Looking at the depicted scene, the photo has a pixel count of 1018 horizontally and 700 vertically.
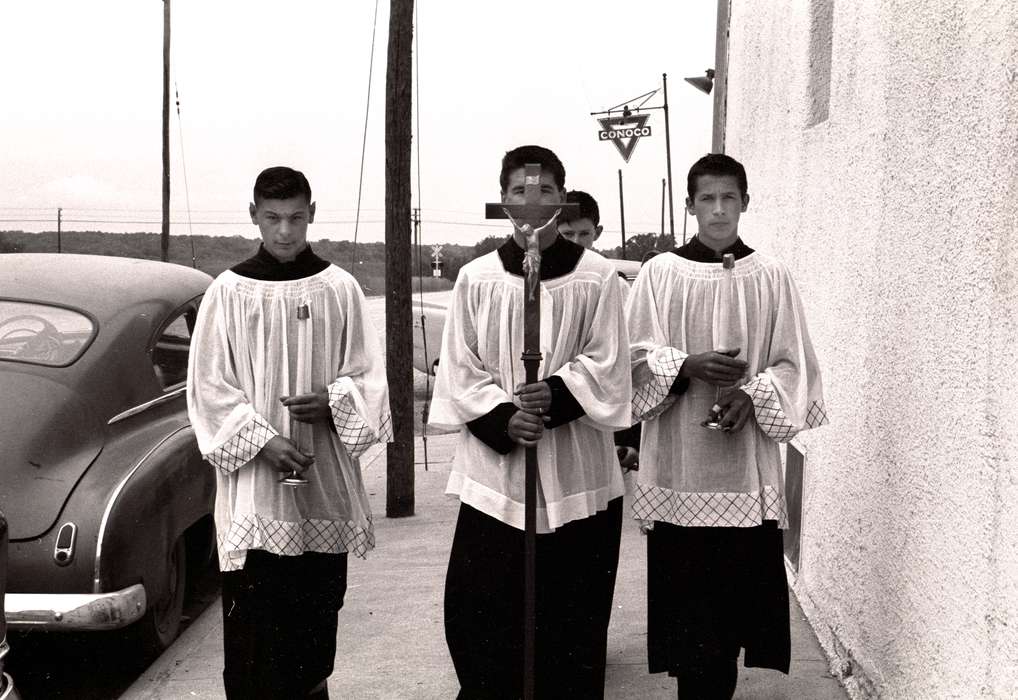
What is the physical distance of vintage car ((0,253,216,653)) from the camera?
4902 millimetres

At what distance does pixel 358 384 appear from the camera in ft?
13.7

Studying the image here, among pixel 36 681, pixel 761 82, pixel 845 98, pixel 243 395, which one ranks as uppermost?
pixel 761 82

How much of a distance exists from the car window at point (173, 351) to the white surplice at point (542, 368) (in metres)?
2.65

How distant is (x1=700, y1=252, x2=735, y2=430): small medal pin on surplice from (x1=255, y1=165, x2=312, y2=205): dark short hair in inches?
56.2

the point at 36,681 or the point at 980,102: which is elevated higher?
the point at 980,102

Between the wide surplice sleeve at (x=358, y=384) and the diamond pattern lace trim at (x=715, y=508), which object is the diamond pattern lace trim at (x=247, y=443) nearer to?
the wide surplice sleeve at (x=358, y=384)

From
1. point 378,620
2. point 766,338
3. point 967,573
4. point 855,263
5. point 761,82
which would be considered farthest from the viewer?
point 761,82

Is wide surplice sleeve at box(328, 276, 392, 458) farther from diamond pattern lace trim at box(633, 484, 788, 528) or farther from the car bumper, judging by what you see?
the car bumper

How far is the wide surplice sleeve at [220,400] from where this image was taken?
4.04 meters

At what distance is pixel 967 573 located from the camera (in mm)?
3363

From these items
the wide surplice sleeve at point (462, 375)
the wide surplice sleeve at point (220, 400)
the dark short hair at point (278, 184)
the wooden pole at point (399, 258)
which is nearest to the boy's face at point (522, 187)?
the wide surplice sleeve at point (462, 375)

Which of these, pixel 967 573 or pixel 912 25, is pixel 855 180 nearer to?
pixel 912 25

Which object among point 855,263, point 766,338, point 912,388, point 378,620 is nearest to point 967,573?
point 912,388

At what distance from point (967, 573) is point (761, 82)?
450 cm
